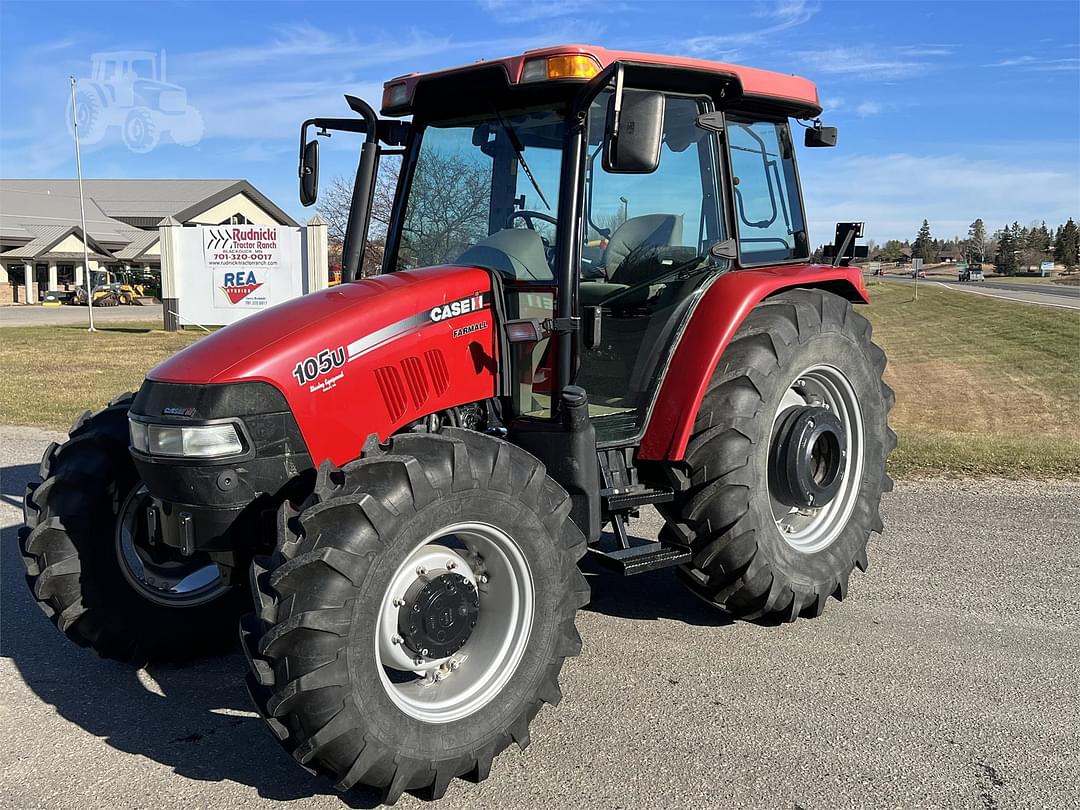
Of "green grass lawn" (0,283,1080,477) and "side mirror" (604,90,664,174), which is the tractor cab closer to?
"side mirror" (604,90,664,174)

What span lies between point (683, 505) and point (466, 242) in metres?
1.53

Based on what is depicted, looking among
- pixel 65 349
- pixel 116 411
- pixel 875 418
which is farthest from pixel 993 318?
pixel 116 411

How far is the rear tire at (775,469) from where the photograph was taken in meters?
4.16

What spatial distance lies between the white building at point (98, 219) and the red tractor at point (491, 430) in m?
46.6

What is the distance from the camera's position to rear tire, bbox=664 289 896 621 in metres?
4.16

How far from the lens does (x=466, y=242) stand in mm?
4340

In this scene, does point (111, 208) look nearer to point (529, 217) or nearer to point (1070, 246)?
point (529, 217)

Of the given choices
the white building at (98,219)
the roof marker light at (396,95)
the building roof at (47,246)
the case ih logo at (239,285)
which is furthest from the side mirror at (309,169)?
the building roof at (47,246)

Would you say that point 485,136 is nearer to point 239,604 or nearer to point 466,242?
point 466,242

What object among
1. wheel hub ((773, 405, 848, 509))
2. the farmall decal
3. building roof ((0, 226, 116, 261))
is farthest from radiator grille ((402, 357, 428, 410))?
building roof ((0, 226, 116, 261))

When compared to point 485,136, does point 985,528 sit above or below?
below

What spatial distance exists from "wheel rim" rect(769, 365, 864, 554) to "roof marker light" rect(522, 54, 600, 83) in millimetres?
1806

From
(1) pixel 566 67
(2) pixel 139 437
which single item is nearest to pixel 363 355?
(2) pixel 139 437

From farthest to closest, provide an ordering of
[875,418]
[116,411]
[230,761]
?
[875,418] → [116,411] → [230,761]
